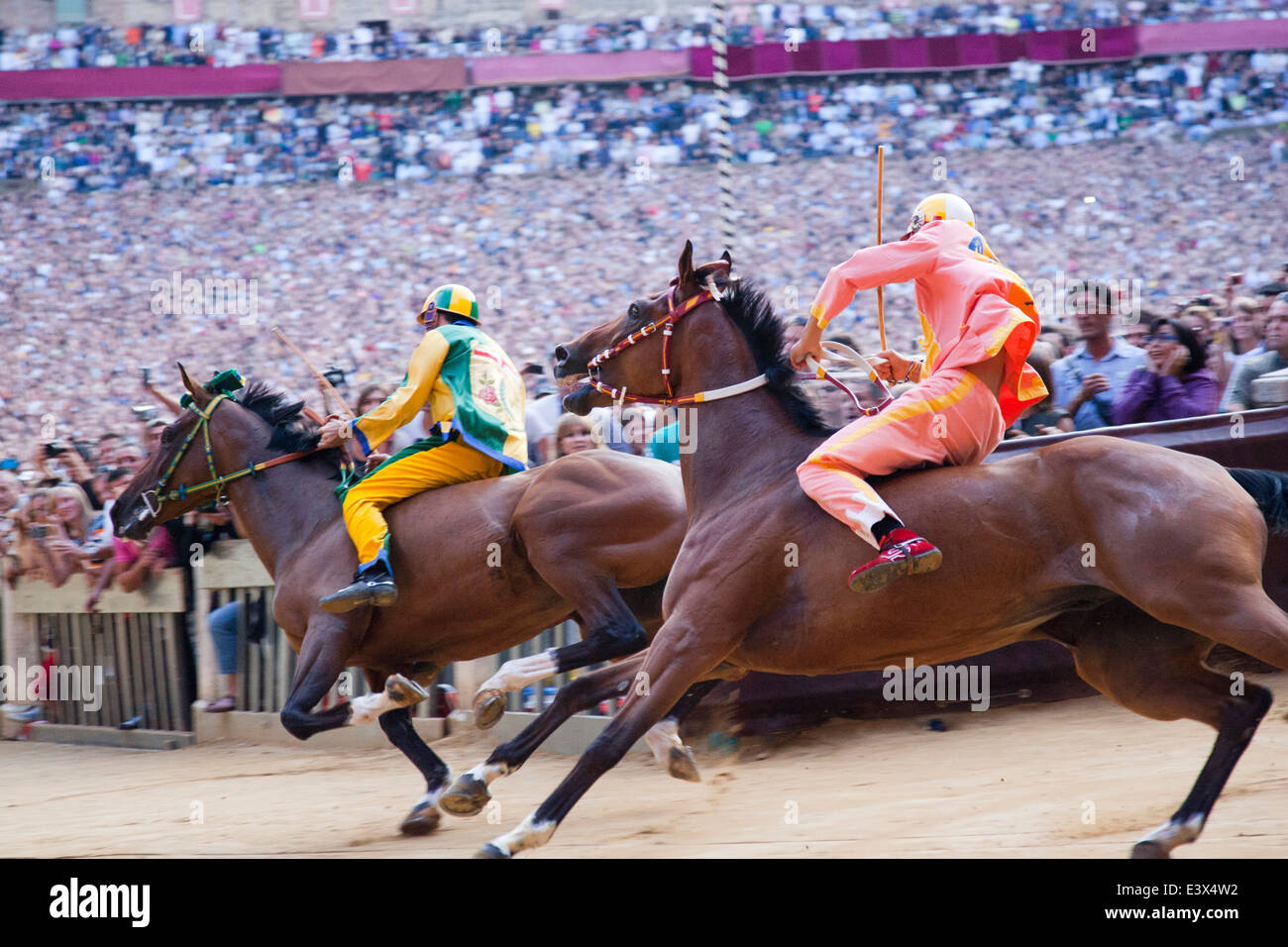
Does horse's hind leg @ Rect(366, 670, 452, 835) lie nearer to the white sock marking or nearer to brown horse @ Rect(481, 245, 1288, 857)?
the white sock marking

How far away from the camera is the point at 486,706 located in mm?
5922

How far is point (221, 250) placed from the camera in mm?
28172

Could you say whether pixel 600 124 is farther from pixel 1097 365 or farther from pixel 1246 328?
pixel 1097 365

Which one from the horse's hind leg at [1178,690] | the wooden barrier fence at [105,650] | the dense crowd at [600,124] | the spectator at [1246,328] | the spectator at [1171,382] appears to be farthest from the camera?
the dense crowd at [600,124]

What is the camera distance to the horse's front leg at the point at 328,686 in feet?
21.1

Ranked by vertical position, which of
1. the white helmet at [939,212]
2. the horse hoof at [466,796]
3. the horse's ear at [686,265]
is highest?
the white helmet at [939,212]

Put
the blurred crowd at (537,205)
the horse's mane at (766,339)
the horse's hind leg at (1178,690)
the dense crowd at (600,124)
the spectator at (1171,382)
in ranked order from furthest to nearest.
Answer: the dense crowd at (600,124) → the blurred crowd at (537,205) → the spectator at (1171,382) → the horse's mane at (766,339) → the horse's hind leg at (1178,690)

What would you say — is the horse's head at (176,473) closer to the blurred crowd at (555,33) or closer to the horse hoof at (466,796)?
the horse hoof at (466,796)

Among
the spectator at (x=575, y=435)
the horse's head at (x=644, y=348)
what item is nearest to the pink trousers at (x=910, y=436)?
the horse's head at (x=644, y=348)

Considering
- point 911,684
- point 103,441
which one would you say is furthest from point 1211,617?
point 103,441

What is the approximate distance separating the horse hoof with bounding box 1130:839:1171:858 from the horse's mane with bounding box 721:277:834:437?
6.14 feet

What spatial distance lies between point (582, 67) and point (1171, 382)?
26224mm

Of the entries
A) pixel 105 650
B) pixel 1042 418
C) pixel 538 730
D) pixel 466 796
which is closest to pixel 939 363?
pixel 538 730

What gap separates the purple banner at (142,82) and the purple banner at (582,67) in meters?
5.07
